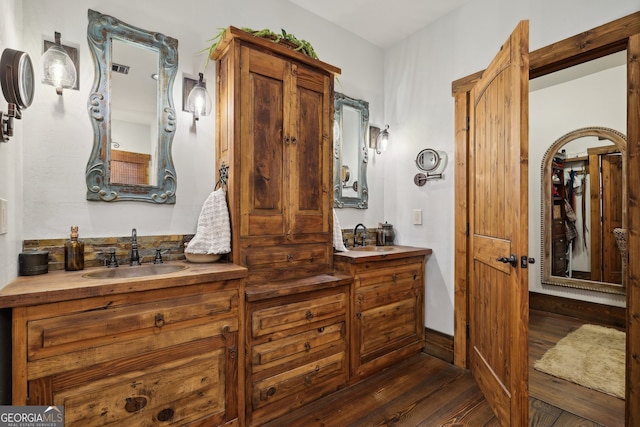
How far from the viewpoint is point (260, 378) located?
5.78ft

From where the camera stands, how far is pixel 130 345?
1.35 metres

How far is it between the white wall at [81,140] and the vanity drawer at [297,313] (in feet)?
2.54

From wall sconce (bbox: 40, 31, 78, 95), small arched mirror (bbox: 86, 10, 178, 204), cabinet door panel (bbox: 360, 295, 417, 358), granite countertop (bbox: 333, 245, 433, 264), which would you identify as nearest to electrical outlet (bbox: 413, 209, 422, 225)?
granite countertop (bbox: 333, 245, 433, 264)

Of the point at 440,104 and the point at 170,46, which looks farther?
the point at 440,104

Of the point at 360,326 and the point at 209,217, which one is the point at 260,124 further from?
the point at 360,326

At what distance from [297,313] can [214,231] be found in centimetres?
71

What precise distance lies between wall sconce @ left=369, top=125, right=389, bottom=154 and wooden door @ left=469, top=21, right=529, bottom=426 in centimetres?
83

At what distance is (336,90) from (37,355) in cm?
268

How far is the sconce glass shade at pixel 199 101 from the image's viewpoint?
200 cm

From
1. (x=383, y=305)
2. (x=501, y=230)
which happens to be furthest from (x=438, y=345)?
(x=501, y=230)

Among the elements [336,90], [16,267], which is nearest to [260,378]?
[16,267]

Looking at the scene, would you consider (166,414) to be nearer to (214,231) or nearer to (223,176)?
(214,231)

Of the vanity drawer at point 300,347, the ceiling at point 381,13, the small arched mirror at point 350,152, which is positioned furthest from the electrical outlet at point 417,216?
the ceiling at point 381,13

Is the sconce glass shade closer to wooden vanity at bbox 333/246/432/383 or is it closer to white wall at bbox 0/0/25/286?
white wall at bbox 0/0/25/286
